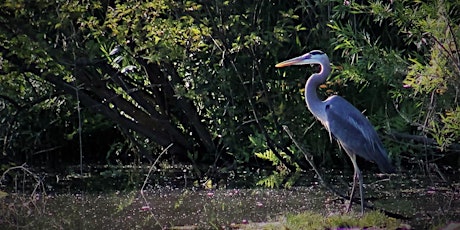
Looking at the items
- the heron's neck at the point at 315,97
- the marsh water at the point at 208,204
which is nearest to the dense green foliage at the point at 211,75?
the marsh water at the point at 208,204

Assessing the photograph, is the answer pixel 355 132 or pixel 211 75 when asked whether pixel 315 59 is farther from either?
pixel 211 75

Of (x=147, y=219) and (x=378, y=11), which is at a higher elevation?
(x=378, y=11)

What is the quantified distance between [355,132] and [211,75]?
264cm

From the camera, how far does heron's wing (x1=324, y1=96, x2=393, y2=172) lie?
26.2 feet

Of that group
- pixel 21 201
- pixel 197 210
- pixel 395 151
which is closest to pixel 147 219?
pixel 197 210

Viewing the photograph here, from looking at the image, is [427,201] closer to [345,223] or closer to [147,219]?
[345,223]

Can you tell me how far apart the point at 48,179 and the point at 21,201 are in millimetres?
Answer: 1637

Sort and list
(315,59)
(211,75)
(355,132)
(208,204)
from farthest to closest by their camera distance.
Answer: (211,75)
(315,59)
(208,204)
(355,132)

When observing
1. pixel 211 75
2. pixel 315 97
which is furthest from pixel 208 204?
pixel 211 75

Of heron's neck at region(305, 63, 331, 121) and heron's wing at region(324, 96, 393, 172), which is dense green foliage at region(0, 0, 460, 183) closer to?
heron's wing at region(324, 96, 393, 172)

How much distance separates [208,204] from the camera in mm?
8336

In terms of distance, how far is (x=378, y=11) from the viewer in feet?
28.2

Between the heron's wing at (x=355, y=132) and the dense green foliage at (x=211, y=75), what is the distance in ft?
1.83

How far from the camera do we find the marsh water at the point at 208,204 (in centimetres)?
740
